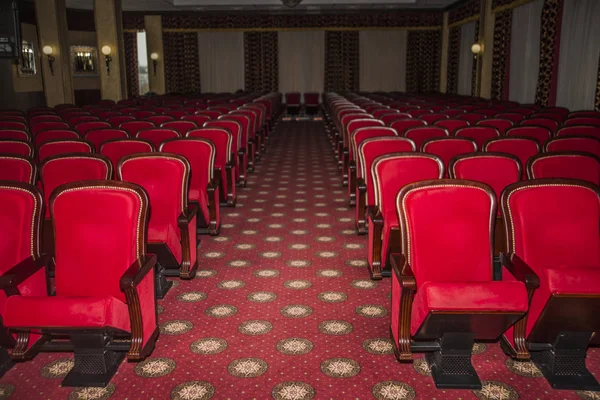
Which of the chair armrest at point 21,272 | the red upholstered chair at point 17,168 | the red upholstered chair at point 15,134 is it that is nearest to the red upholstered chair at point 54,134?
the red upholstered chair at point 15,134

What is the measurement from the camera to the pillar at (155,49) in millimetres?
21078

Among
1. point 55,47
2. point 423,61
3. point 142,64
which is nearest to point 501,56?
point 423,61

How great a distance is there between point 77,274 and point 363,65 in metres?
20.8

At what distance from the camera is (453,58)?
63.2ft

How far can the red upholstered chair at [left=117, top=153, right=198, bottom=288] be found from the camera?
372cm

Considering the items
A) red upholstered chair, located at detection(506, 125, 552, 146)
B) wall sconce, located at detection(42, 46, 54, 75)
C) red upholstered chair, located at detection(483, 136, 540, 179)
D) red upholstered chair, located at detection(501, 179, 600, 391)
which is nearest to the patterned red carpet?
red upholstered chair, located at detection(501, 179, 600, 391)

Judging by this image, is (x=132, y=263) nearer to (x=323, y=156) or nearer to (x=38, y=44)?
(x=323, y=156)

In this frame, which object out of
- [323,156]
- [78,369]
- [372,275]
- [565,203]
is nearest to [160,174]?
[78,369]

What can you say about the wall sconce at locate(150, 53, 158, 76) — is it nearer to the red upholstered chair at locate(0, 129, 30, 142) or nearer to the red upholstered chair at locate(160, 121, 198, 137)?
the red upholstered chair at locate(160, 121, 198, 137)

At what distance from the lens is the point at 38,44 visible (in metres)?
15.4

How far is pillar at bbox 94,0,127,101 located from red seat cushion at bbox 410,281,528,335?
13.9 meters

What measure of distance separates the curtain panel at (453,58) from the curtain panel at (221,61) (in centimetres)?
860

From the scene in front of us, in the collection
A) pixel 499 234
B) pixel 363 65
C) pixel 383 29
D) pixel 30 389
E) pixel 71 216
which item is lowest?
pixel 30 389

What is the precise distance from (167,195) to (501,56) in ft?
41.0
